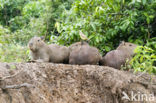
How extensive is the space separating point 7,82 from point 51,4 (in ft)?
20.3

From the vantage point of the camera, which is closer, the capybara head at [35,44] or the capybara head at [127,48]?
the capybara head at [35,44]

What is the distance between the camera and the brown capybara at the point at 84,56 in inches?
220

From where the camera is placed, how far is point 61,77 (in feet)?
15.4

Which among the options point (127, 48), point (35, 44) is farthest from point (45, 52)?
point (127, 48)

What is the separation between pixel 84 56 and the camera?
559 cm

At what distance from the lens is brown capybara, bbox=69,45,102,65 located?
5.59m

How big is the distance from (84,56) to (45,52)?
3.02ft

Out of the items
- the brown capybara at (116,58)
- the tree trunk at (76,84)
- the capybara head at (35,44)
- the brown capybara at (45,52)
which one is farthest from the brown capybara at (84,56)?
the capybara head at (35,44)

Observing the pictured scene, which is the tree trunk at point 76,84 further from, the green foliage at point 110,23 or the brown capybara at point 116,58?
the green foliage at point 110,23

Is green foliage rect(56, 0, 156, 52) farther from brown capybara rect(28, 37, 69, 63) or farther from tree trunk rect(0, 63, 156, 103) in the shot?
tree trunk rect(0, 63, 156, 103)

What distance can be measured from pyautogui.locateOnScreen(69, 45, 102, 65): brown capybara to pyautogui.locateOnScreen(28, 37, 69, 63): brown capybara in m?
0.46

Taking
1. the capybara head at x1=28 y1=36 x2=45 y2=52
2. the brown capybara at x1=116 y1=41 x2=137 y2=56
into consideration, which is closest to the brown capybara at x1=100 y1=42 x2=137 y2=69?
the brown capybara at x1=116 y1=41 x2=137 y2=56

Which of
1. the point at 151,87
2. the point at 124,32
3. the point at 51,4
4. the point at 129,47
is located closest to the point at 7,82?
the point at 151,87

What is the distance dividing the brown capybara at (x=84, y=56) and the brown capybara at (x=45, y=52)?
0.46 m
